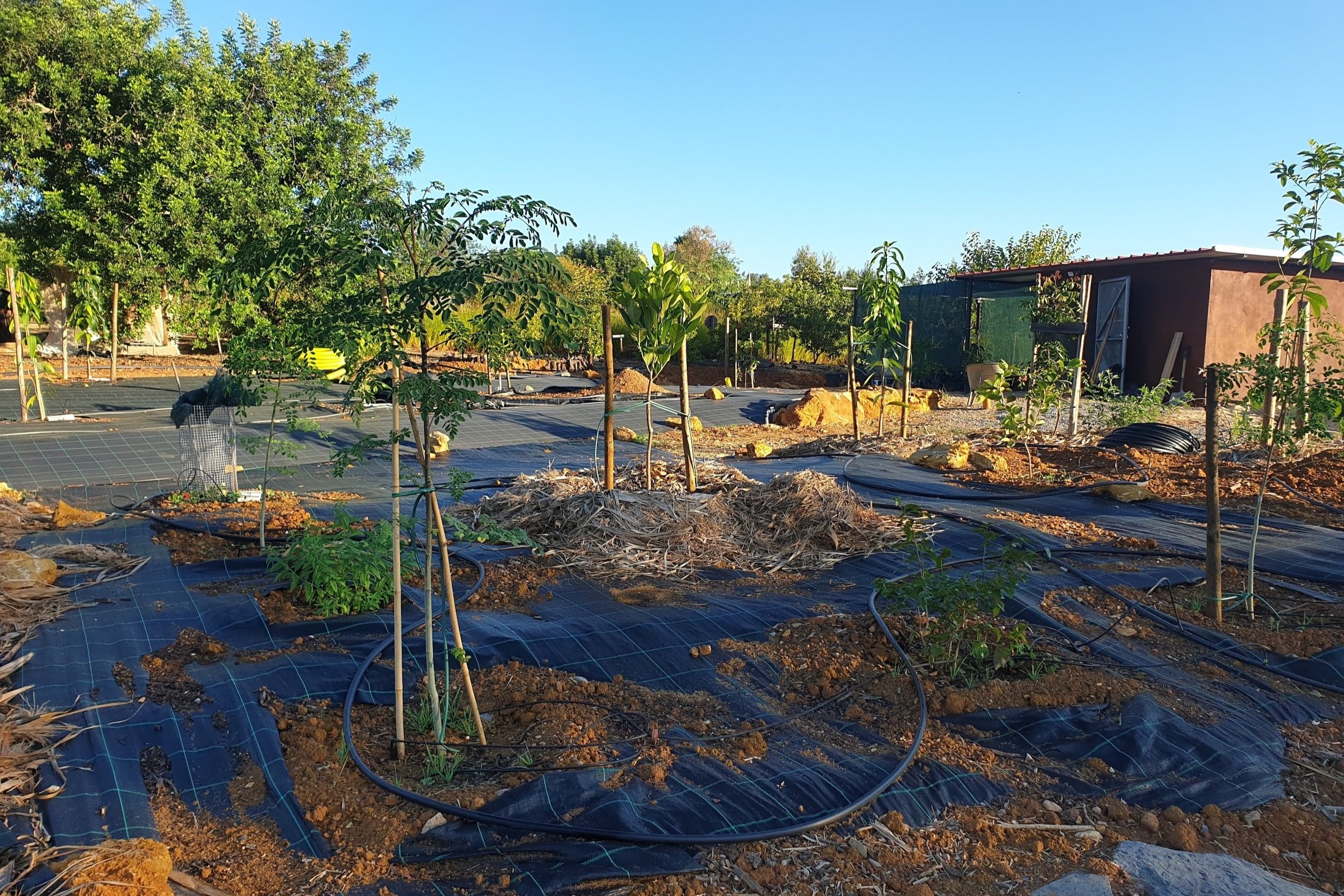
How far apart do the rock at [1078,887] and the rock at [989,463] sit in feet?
20.9

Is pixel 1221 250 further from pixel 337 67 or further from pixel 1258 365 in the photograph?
pixel 337 67

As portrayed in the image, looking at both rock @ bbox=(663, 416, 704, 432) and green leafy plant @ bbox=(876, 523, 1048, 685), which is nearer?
green leafy plant @ bbox=(876, 523, 1048, 685)

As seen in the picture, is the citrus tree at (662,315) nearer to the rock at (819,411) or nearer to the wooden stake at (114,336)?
the rock at (819,411)

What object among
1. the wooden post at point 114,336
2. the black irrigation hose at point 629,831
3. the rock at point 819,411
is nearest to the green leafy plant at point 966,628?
the black irrigation hose at point 629,831

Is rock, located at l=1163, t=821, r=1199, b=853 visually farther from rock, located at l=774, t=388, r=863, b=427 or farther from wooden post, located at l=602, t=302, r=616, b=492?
rock, located at l=774, t=388, r=863, b=427

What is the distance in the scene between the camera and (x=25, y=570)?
456 centimetres

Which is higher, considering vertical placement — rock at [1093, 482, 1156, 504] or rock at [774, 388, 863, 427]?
rock at [774, 388, 863, 427]

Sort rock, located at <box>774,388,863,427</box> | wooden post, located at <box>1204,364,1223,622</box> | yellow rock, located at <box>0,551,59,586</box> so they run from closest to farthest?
wooden post, located at <box>1204,364,1223,622</box> < yellow rock, located at <box>0,551,59,586</box> < rock, located at <box>774,388,863,427</box>

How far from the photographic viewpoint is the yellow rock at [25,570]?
14.6 ft

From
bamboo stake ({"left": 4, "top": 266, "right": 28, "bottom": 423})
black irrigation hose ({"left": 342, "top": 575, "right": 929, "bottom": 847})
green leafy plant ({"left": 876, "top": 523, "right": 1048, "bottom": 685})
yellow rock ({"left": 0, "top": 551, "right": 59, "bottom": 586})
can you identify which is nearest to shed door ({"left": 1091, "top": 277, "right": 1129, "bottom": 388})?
green leafy plant ({"left": 876, "top": 523, "right": 1048, "bottom": 685})

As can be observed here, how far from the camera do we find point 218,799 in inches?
110

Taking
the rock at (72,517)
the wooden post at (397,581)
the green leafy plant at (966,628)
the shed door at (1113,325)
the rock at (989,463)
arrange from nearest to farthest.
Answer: the wooden post at (397,581) → the green leafy plant at (966,628) → the rock at (72,517) → the rock at (989,463) → the shed door at (1113,325)

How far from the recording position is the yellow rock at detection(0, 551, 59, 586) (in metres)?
4.45

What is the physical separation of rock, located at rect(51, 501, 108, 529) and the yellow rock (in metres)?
1.27
